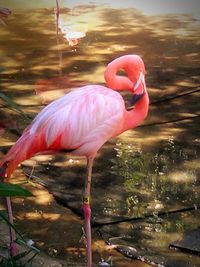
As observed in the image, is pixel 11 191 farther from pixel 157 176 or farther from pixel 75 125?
pixel 157 176

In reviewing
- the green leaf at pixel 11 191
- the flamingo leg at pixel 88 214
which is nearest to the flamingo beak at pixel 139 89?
the flamingo leg at pixel 88 214

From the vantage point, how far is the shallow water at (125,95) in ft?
14.4

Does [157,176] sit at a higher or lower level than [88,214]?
lower

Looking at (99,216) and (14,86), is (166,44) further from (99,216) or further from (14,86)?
(99,216)

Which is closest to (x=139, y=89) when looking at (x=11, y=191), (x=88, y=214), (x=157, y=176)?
(x=88, y=214)

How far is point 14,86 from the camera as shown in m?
6.17

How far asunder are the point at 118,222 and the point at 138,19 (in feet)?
14.2

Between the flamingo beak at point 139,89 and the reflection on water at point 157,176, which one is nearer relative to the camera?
the flamingo beak at point 139,89

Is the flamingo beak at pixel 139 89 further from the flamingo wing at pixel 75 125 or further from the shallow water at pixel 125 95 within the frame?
the shallow water at pixel 125 95

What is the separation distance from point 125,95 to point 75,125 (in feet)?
8.09

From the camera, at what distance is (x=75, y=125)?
343 centimetres

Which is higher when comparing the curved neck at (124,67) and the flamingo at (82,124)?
the curved neck at (124,67)

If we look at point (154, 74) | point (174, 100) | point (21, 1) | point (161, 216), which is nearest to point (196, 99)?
point (174, 100)

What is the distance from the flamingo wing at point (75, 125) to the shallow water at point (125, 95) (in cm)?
14
